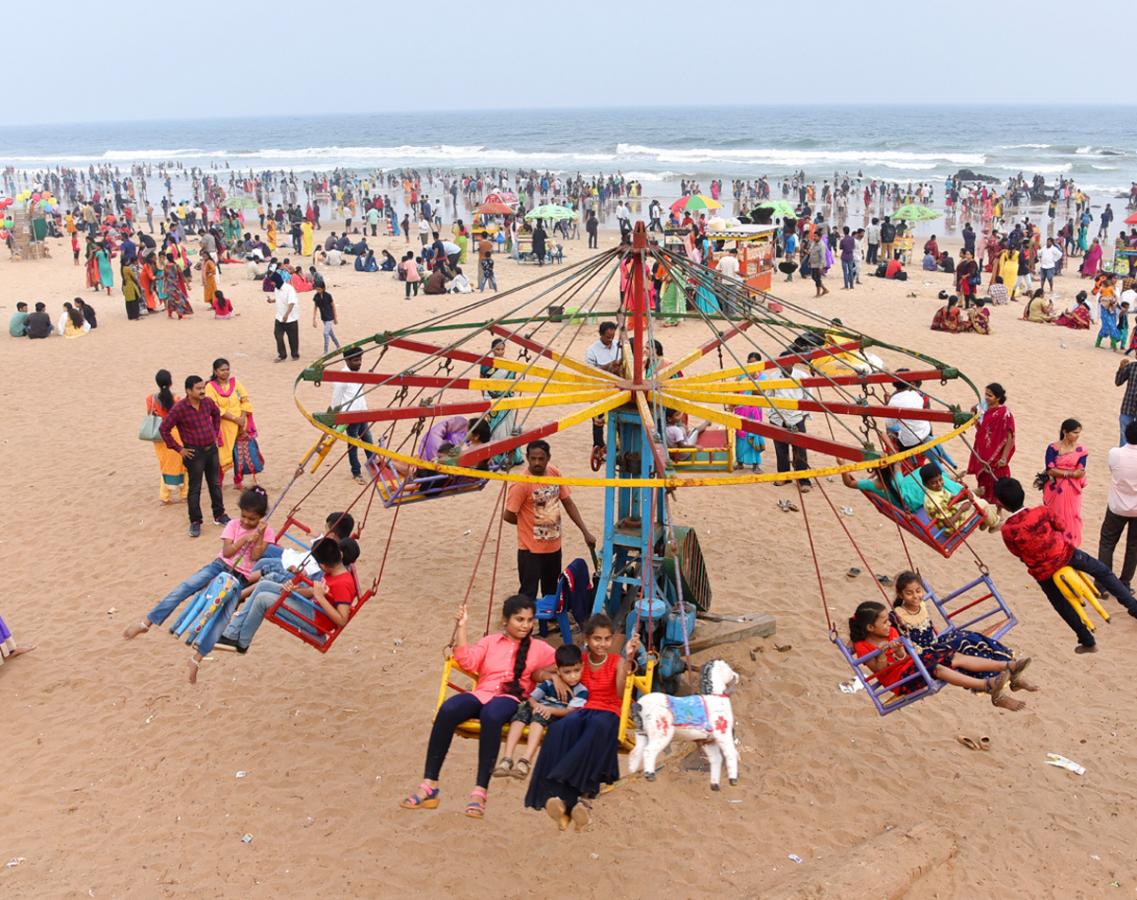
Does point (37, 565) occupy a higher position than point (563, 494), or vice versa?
point (563, 494)

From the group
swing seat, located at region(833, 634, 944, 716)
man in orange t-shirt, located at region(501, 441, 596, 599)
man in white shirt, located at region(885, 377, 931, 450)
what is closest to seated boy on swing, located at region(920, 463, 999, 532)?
man in white shirt, located at region(885, 377, 931, 450)

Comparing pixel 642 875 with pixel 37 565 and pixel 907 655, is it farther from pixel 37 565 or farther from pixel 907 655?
pixel 37 565

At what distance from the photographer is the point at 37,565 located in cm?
886

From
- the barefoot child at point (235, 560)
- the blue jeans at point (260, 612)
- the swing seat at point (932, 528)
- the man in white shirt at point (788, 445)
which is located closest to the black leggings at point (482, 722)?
the blue jeans at point (260, 612)

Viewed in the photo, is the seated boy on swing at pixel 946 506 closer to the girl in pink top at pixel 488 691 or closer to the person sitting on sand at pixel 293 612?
the girl in pink top at pixel 488 691

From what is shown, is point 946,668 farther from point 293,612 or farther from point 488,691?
point 293,612

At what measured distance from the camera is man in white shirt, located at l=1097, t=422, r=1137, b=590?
292 inches

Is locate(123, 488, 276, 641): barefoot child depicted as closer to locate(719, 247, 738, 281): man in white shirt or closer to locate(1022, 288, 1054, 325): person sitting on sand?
locate(719, 247, 738, 281): man in white shirt

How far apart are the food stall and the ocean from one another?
35103mm

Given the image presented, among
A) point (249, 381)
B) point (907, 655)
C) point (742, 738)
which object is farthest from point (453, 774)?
point (249, 381)

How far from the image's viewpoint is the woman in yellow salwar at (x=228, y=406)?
9.89 m

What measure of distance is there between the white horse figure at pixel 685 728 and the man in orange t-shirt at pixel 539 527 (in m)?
2.41

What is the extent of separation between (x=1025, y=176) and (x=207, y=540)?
59932 mm

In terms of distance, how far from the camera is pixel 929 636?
18.4 ft
